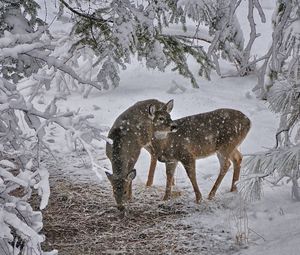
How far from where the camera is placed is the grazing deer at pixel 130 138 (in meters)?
7.32

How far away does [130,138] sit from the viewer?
7.73m

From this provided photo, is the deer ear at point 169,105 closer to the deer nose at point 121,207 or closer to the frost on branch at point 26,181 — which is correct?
the deer nose at point 121,207

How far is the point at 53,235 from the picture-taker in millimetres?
6762

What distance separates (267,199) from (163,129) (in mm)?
1588

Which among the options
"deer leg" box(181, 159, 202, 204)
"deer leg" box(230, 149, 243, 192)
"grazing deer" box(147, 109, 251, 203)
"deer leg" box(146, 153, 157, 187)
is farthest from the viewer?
"deer leg" box(146, 153, 157, 187)

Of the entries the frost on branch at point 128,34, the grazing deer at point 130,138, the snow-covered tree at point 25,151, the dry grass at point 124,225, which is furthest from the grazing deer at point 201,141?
the snow-covered tree at point 25,151

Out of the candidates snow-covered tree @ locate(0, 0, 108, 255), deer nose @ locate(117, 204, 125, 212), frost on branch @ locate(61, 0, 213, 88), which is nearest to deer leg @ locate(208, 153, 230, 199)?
deer nose @ locate(117, 204, 125, 212)

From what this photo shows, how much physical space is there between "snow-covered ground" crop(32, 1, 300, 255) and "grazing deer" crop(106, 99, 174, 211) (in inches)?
32.0

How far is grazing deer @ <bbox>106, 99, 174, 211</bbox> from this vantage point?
288 inches

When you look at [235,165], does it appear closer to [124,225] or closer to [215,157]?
[215,157]

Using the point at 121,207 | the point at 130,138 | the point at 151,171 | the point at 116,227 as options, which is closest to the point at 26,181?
the point at 116,227

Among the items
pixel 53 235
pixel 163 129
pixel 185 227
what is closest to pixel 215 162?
pixel 163 129

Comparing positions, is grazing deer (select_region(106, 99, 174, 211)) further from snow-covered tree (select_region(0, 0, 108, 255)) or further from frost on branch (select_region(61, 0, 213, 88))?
snow-covered tree (select_region(0, 0, 108, 255))

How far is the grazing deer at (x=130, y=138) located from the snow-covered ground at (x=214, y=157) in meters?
0.81
